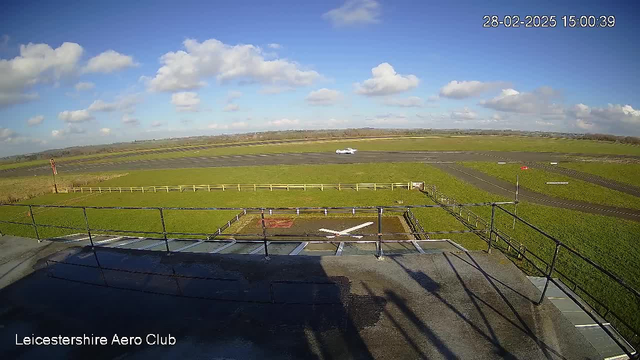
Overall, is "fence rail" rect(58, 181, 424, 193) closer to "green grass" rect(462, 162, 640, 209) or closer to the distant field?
"green grass" rect(462, 162, 640, 209)

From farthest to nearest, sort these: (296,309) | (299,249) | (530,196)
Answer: (530,196)
(299,249)
(296,309)

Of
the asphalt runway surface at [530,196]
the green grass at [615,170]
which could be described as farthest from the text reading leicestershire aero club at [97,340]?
the green grass at [615,170]

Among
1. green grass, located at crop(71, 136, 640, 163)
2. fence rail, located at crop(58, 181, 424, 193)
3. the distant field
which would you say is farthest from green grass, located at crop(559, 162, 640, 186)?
green grass, located at crop(71, 136, 640, 163)

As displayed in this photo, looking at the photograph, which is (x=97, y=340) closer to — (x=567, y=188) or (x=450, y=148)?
(x=567, y=188)

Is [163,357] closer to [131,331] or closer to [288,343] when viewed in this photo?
[131,331]

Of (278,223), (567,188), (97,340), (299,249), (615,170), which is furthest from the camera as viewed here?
(615,170)

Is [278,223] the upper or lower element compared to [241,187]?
lower

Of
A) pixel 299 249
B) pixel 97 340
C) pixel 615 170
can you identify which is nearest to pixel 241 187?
pixel 299 249
